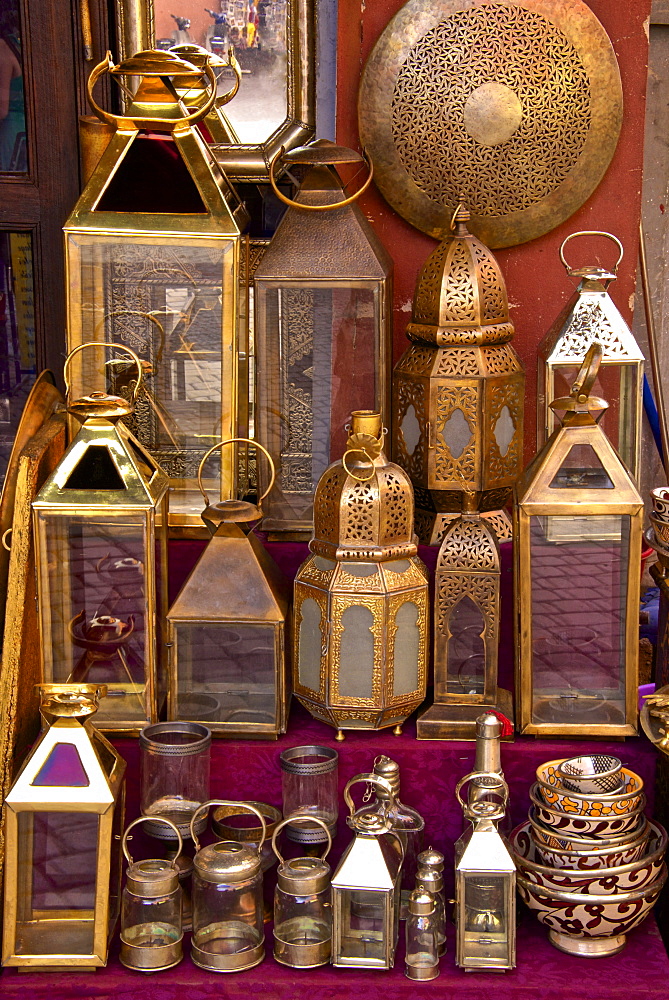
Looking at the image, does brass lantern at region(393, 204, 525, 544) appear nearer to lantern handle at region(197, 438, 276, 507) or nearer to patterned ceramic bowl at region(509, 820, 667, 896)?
lantern handle at region(197, 438, 276, 507)

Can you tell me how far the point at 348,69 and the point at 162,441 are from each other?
1.08m

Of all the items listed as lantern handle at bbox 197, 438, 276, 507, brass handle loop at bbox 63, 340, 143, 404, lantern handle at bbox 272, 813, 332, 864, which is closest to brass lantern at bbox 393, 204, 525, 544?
lantern handle at bbox 197, 438, 276, 507

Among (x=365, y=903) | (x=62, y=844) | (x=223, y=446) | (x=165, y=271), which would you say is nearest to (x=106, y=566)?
(x=223, y=446)

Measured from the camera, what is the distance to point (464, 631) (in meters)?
2.25

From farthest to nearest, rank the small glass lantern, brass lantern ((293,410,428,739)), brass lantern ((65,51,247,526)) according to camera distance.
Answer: brass lantern ((65,51,247,526))
brass lantern ((293,410,428,739))
the small glass lantern

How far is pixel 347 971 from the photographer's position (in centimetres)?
198

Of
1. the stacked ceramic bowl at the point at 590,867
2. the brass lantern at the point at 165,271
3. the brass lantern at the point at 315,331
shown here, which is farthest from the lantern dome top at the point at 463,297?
the stacked ceramic bowl at the point at 590,867

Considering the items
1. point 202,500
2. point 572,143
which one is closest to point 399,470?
point 202,500

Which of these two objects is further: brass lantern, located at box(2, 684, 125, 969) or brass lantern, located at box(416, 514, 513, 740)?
brass lantern, located at box(416, 514, 513, 740)

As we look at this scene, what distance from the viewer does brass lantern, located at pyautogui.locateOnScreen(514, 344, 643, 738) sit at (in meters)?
2.18

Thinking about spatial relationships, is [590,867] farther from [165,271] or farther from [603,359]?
[165,271]

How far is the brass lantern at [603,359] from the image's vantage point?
2.47 meters

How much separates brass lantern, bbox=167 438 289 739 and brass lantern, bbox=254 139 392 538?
33 cm

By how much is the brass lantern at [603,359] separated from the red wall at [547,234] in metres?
0.36
